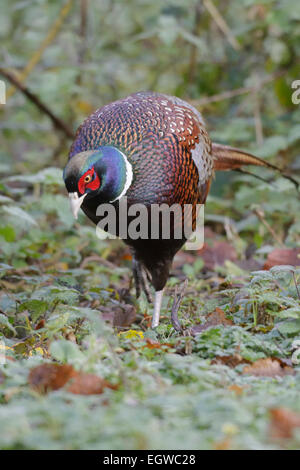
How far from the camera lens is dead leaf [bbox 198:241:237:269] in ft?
17.3

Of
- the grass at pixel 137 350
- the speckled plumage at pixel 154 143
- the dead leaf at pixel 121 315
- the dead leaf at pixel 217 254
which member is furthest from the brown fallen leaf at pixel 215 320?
the dead leaf at pixel 217 254

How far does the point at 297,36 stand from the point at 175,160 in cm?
383

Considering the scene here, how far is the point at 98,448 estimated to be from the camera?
1.79 meters

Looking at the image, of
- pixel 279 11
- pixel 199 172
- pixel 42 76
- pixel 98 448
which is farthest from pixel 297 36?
Answer: pixel 98 448

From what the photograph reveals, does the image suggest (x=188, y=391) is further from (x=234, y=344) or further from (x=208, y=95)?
(x=208, y=95)

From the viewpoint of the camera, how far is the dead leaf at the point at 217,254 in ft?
17.3

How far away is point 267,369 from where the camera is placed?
2.67 meters

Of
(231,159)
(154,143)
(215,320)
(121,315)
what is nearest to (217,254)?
(231,159)

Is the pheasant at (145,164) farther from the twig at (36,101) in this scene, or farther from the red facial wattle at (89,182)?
the twig at (36,101)

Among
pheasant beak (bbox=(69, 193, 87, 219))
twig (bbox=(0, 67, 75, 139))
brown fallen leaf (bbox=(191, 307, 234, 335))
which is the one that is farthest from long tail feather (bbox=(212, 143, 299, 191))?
twig (bbox=(0, 67, 75, 139))

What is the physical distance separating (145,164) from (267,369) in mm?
1541

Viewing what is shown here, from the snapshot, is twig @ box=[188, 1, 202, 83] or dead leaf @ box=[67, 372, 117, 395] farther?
twig @ box=[188, 1, 202, 83]

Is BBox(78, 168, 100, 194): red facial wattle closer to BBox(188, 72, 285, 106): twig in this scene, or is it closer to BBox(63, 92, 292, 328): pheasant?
BBox(63, 92, 292, 328): pheasant

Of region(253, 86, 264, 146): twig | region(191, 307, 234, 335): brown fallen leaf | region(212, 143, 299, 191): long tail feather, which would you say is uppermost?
region(253, 86, 264, 146): twig
